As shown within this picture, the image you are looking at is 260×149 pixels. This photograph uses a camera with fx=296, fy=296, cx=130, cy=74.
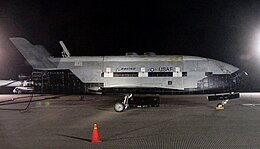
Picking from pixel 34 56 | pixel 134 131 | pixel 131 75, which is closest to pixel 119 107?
pixel 131 75

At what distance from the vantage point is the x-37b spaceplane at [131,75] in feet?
58.1

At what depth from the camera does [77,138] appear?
35.0 ft

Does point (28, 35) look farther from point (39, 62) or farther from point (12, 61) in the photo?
point (39, 62)

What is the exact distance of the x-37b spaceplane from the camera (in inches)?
698

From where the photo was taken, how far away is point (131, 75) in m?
17.8

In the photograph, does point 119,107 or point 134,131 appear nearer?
point 134,131

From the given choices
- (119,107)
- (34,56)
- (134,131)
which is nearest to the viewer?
(134,131)

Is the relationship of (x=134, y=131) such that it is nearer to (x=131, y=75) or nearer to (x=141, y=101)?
(x=131, y=75)

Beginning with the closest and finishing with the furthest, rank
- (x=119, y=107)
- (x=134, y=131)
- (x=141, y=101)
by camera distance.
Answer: (x=134, y=131) → (x=119, y=107) → (x=141, y=101)

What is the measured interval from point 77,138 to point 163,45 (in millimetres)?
31846

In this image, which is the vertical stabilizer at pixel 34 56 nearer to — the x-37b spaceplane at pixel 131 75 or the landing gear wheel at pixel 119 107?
the x-37b spaceplane at pixel 131 75

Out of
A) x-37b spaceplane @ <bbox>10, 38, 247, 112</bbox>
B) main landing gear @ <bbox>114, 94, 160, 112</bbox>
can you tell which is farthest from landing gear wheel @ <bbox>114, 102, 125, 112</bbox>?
main landing gear @ <bbox>114, 94, 160, 112</bbox>

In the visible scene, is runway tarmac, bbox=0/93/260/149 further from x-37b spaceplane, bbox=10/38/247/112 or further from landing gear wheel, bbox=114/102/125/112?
x-37b spaceplane, bbox=10/38/247/112

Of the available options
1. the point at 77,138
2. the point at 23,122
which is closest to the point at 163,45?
the point at 23,122
